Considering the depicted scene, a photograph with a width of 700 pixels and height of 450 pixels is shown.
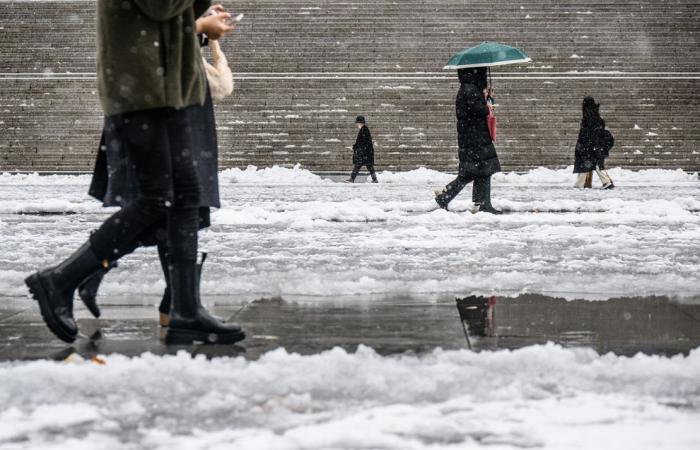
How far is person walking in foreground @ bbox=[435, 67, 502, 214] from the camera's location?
39.7 ft

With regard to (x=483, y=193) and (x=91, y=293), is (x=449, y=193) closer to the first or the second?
(x=483, y=193)

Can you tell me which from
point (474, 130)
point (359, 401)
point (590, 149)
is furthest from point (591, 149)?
point (359, 401)

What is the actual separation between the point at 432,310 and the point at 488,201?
24.2 feet

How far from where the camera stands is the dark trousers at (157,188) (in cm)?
404

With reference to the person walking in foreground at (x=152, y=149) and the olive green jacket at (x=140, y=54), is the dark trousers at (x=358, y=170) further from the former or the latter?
the olive green jacket at (x=140, y=54)

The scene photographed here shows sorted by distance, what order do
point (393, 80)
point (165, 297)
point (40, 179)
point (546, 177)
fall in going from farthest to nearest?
point (393, 80), point (40, 179), point (546, 177), point (165, 297)

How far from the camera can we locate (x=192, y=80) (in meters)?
4.15

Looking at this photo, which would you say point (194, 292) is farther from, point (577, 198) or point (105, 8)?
point (577, 198)

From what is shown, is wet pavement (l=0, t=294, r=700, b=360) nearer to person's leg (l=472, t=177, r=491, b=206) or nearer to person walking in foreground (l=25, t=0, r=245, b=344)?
person walking in foreground (l=25, t=0, r=245, b=344)

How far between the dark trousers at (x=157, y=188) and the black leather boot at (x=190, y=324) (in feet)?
0.37

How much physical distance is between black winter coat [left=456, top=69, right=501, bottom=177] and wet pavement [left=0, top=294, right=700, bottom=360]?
684cm

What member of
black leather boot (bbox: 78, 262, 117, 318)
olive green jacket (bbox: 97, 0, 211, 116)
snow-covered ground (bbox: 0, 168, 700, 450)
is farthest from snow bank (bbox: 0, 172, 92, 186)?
olive green jacket (bbox: 97, 0, 211, 116)

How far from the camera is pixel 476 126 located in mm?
12219

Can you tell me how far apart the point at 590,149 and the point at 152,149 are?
15.0m
